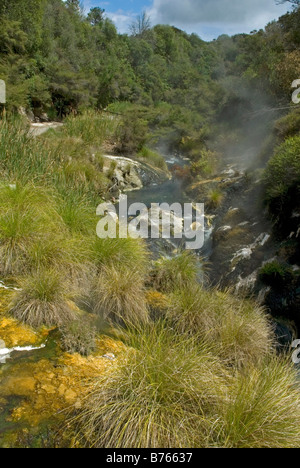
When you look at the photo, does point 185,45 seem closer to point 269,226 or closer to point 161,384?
point 269,226

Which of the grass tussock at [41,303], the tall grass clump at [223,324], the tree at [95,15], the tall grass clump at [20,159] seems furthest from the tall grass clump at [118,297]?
the tree at [95,15]

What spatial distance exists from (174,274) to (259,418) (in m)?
3.18

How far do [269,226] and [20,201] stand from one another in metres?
4.88

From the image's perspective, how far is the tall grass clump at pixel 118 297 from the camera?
165 inches

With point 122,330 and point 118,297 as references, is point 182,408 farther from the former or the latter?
point 118,297

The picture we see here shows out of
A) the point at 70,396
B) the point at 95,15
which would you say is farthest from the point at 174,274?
the point at 95,15

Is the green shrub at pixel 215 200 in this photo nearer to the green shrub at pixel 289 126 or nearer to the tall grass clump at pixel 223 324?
the green shrub at pixel 289 126

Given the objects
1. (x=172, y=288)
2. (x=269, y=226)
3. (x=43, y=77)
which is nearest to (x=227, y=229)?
(x=269, y=226)

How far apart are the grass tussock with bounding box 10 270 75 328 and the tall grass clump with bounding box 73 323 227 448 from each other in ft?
3.47

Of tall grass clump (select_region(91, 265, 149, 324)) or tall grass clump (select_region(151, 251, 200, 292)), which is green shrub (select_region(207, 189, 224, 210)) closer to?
tall grass clump (select_region(151, 251, 200, 292))

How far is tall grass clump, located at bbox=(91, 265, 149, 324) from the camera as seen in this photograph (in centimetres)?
420

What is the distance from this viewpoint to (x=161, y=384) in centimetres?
245

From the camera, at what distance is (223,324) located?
385 cm

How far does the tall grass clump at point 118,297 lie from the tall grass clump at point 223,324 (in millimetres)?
402
